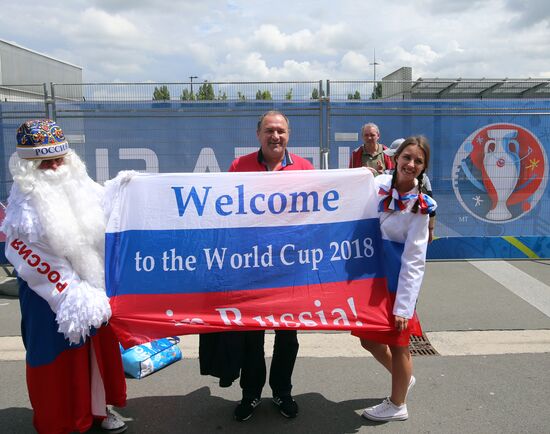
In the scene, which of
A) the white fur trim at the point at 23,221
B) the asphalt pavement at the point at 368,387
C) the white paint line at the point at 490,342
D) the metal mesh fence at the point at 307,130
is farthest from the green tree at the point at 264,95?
the white fur trim at the point at 23,221

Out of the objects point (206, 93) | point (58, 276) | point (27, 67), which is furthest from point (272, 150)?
point (27, 67)

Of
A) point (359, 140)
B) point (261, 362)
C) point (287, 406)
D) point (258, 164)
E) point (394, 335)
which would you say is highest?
point (359, 140)

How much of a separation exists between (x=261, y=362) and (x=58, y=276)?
4.37ft

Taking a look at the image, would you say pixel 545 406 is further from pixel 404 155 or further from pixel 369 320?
pixel 404 155

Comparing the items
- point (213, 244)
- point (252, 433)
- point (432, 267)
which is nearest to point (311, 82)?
point (432, 267)

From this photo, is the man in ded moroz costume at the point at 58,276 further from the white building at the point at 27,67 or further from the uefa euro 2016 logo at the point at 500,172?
the white building at the point at 27,67

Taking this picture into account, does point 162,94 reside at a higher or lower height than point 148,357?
higher

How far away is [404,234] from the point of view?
9.29 ft

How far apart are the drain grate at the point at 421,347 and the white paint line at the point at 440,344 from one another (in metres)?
0.04

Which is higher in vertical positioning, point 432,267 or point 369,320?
point 369,320

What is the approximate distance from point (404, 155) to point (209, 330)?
1463 mm

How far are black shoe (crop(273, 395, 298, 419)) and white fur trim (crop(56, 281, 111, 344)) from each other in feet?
4.16

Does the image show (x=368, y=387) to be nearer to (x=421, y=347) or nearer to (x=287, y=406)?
(x=287, y=406)

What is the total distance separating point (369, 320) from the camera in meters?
2.84
